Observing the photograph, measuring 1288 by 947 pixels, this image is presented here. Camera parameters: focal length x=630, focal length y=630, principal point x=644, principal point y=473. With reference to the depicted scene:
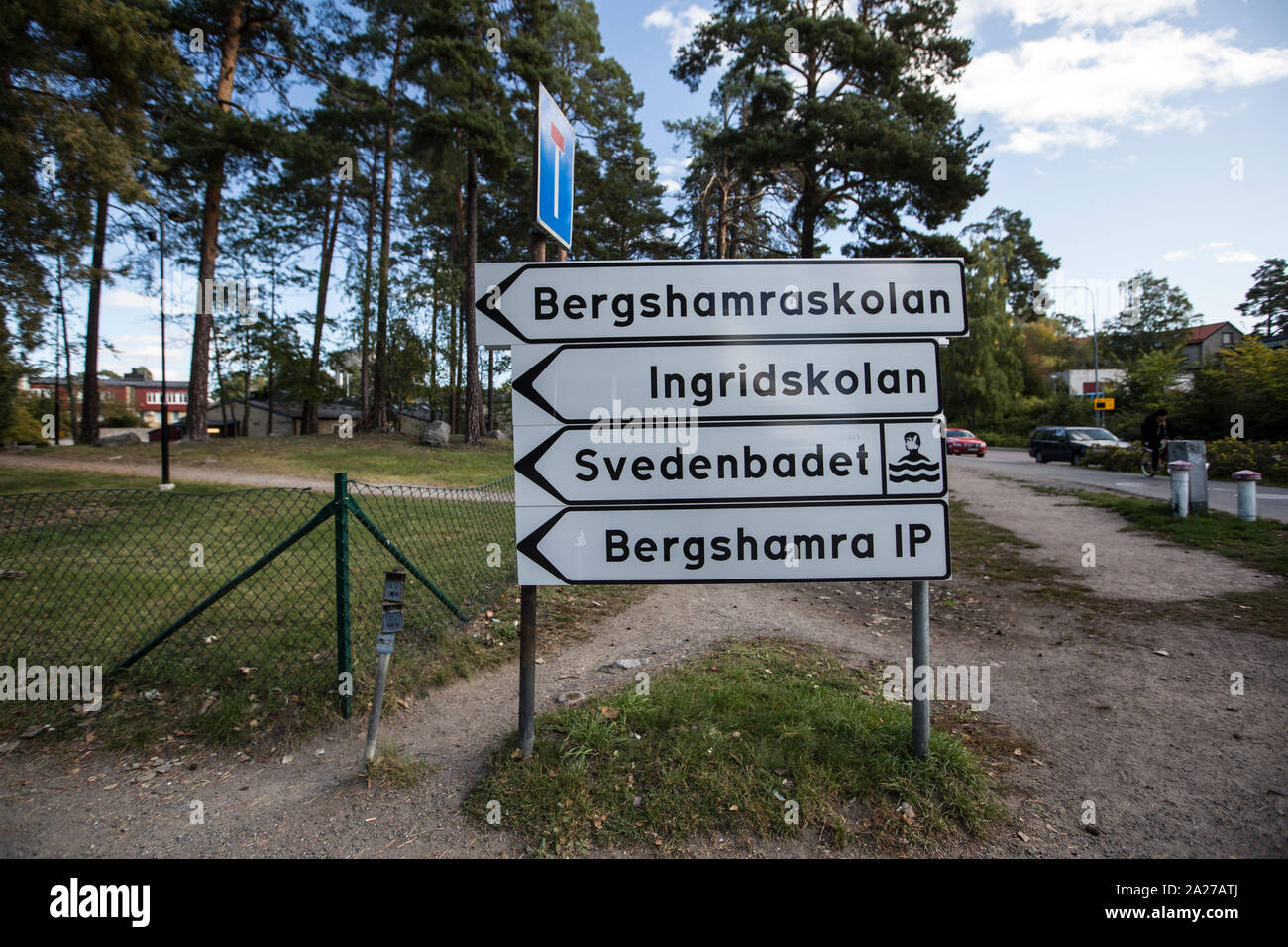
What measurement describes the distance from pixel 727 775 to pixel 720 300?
7.43 ft

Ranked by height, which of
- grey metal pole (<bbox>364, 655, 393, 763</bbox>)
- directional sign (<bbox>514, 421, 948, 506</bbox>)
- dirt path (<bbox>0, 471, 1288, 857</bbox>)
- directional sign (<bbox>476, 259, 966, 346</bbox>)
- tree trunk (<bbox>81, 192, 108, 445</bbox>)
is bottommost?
dirt path (<bbox>0, 471, 1288, 857</bbox>)

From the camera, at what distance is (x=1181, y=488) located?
10008 millimetres

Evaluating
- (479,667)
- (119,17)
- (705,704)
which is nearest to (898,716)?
(705,704)

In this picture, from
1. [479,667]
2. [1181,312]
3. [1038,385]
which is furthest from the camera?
[1181,312]

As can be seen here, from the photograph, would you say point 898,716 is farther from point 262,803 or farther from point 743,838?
point 262,803

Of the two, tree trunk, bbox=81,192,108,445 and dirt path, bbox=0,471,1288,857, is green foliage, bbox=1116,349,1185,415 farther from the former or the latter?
tree trunk, bbox=81,192,108,445

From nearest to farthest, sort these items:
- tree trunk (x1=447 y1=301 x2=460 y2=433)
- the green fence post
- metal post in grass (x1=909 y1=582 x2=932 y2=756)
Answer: metal post in grass (x1=909 y1=582 x2=932 y2=756)
the green fence post
tree trunk (x1=447 y1=301 x2=460 y2=433)

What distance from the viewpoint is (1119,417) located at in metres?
34.3

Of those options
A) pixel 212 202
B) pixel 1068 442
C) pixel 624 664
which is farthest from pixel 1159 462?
pixel 212 202

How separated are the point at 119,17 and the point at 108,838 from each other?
485 inches

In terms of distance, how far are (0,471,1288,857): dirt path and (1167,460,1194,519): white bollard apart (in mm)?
6133

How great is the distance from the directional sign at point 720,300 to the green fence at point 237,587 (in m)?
1.67

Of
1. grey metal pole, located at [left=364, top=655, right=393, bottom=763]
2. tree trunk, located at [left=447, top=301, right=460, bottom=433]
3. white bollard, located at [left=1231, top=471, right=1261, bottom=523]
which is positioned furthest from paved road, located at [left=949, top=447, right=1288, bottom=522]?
tree trunk, located at [left=447, top=301, right=460, bottom=433]

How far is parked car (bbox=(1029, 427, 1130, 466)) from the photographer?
25.9 m
